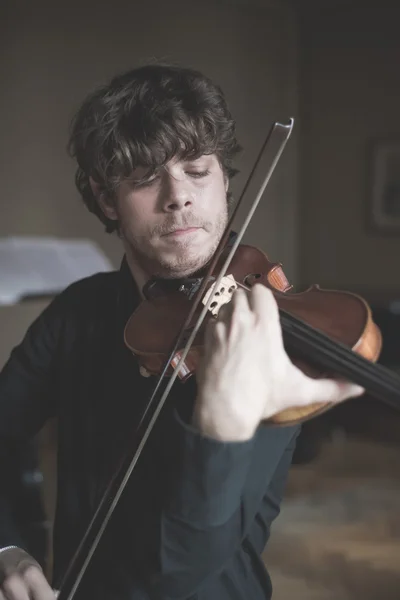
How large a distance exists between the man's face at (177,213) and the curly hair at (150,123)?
0.06ft

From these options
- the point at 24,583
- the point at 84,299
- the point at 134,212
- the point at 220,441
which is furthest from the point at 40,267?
the point at 220,441

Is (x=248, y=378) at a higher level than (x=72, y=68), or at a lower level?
higher

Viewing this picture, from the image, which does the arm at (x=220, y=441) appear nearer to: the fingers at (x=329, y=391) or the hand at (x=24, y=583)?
the fingers at (x=329, y=391)

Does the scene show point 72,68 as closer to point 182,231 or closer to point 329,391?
point 182,231

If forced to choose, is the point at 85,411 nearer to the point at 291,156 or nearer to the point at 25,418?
the point at 25,418

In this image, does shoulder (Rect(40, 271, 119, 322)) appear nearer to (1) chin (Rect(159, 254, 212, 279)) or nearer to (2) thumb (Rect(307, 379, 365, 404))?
(1) chin (Rect(159, 254, 212, 279))

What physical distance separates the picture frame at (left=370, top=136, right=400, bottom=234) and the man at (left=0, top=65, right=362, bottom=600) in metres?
2.99

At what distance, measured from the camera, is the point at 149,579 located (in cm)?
71

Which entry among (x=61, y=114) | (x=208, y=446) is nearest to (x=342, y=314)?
(x=208, y=446)

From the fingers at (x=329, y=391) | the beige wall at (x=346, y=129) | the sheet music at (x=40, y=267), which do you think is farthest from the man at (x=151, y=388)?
the beige wall at (x=346, y=129)

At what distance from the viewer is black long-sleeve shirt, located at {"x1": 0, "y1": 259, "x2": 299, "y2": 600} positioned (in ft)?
2.15

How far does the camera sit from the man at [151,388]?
24.4 inches

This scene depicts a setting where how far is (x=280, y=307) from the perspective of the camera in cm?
73

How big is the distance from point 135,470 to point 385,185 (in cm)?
325
